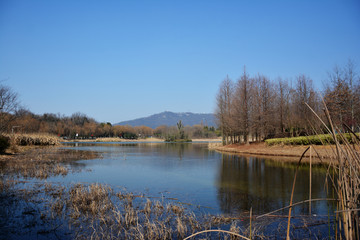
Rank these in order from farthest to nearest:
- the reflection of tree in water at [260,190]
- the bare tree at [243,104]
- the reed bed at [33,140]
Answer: the bare tree at [243,104] < the reed bed at [33,140] < the reflection of tree in water at [260,190]

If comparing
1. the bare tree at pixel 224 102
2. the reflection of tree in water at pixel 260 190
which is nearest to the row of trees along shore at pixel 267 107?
the bare tree at pixel 224 102

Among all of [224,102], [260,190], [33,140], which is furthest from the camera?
[224,102]

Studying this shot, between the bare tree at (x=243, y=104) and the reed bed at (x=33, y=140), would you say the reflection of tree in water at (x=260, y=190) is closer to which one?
the bare tree at (x=243, y=104)

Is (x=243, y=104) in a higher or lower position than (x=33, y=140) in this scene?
higher

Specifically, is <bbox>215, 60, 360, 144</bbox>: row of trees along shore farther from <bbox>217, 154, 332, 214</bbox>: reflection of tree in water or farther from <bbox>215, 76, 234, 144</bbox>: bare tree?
<bbox>217, 154, 332, 214</bbox>: reflection of tree in water

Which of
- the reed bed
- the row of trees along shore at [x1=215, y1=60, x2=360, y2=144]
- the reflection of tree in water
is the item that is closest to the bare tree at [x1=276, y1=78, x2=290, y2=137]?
the row of trees along shore at [x1=215, y1=60, x2=360, y2=144]

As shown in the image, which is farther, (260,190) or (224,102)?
(224,102)

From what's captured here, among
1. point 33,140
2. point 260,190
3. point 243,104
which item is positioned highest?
point 243,104

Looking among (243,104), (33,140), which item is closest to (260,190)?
(243,104)

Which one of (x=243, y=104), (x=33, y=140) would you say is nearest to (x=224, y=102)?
(x=243, y=104)

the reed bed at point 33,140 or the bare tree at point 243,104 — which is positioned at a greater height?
the bare tree at point 243,104

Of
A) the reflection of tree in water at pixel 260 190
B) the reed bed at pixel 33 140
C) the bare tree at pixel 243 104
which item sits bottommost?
the reflection of tree in water at pixel 260 190

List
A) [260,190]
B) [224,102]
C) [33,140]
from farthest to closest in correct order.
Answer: [224,102], [33,140], [260,190]

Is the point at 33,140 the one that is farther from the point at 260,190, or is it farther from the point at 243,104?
the point at 260,190
